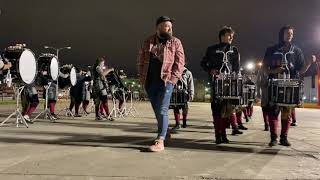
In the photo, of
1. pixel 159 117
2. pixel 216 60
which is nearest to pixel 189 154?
pixel 159 117

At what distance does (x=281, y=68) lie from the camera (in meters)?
7.62

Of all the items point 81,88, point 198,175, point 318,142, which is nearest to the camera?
point 198,175

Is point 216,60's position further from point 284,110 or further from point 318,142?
point 318,142

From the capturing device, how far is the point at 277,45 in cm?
784

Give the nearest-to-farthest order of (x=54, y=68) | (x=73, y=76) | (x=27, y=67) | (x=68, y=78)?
(x=27, y=67), (x=54, y=68), (x=68, y=78), (x=73, y=76)

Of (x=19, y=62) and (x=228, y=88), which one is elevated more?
(x=19, y=62)

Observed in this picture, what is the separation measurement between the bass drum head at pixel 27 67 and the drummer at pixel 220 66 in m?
5.05

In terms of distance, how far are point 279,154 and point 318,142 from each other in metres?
1.97

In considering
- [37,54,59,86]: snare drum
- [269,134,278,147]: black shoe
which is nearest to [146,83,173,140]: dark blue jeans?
[269,134,278,147]: black shoe

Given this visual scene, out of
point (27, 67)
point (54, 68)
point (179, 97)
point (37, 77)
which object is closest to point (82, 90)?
point (54, 68)

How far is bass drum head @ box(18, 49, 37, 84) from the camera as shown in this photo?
11.3 m

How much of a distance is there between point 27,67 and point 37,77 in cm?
234

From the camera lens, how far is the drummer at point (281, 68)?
25.2 feet

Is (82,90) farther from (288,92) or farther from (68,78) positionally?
(288,92)
